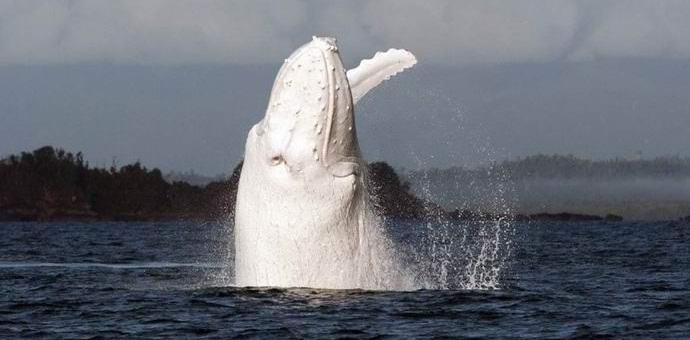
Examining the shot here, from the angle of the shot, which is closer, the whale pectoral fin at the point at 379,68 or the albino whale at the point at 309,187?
the albino whale at the point at 309,187

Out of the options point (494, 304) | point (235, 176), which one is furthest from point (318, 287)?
point (494, 304)

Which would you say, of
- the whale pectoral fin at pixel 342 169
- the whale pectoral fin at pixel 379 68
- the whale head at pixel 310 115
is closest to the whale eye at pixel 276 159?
the whale head at pixel 310 115

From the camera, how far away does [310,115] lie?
13.2m

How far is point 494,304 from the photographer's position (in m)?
17.2

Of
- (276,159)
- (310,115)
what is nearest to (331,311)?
(276,159)

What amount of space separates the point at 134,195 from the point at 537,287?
170 meters

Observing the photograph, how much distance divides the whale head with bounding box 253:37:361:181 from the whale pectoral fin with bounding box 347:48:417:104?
84 cm

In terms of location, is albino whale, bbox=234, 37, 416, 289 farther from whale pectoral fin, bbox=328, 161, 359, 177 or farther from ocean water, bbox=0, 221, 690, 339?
ocean water, bbox=0, 221, 690, 339

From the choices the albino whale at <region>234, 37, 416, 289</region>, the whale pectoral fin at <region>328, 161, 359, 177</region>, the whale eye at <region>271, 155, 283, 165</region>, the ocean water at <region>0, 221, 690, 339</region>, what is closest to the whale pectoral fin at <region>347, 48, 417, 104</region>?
the albino whale at <region>234, 37, 416, 289</region>

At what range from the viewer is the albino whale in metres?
13.2

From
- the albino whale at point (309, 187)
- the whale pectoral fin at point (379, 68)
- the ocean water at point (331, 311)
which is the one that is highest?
the whale pectoral fin at point (379, 68)

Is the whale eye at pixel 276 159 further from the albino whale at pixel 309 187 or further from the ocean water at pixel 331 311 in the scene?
the ocean water at pixel 331 311

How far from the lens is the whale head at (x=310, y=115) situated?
13195 millimetres

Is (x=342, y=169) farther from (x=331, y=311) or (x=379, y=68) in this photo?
(x=331, y=311)
